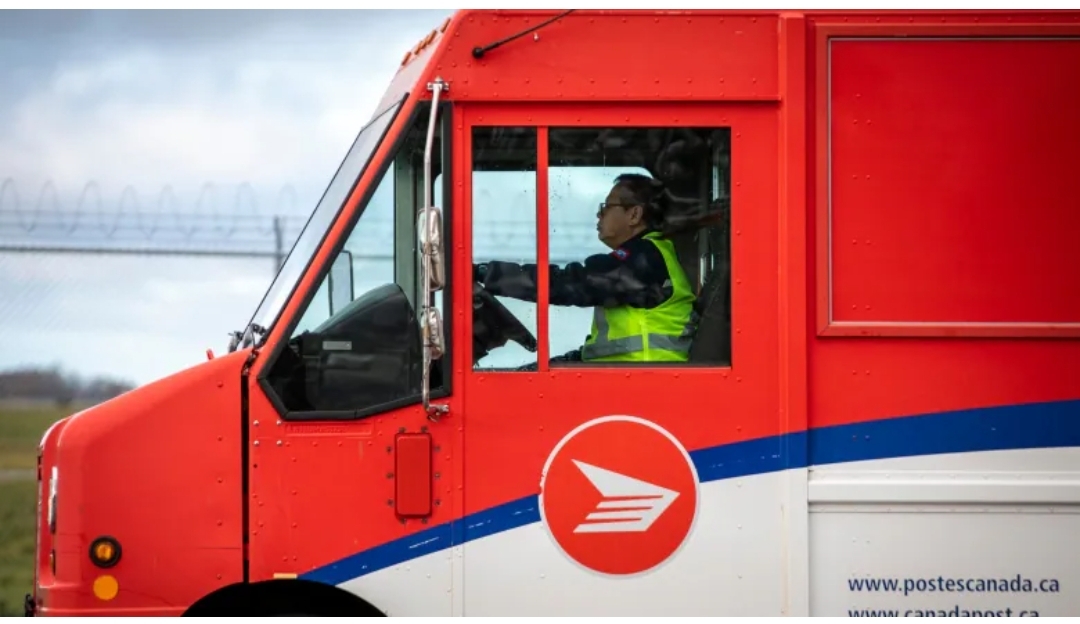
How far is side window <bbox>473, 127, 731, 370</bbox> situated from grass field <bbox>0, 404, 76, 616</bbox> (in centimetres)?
623

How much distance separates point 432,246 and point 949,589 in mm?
2237

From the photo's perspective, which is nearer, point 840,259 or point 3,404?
point 840,259

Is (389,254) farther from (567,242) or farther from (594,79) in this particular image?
(594,79)

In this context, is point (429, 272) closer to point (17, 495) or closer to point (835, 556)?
point (835, 556)

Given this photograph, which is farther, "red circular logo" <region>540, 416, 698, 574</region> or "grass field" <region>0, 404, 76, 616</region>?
"grass field" <region>0, 404, 76, 616</region>

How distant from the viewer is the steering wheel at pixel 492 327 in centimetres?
488

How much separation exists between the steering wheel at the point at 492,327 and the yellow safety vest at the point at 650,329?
0.23 metres

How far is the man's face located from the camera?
4992mm

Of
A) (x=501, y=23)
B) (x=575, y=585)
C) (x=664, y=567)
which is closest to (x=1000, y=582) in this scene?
(x=664, y=567)

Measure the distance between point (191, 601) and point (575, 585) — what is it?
137cm

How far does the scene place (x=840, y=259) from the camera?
16.2 feet

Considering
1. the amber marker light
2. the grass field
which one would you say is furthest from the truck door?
the grass field

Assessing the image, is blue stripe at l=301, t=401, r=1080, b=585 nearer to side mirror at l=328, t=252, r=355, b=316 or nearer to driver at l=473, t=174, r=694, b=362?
driver at l=473, t=174, r=694, b=362

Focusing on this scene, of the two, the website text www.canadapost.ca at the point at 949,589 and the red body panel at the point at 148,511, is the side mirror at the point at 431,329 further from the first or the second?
the website text www.canadapost.ca at the point at 949,589
